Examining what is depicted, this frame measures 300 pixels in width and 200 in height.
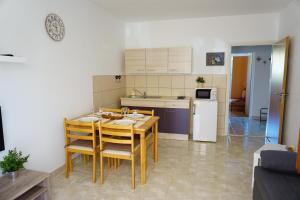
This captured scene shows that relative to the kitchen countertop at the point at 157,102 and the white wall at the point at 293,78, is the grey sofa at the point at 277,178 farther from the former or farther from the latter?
the kitchen countertop at the point at 157,102

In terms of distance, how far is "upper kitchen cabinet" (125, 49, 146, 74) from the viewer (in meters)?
4.41

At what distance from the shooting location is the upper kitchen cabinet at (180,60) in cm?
416

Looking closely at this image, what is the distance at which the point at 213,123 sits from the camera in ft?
13.1

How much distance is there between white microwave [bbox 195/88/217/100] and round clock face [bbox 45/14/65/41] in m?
2.69

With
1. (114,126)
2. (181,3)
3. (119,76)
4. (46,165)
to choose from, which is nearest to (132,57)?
(119,76)

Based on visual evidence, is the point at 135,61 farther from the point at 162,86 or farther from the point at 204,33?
the point at 204,33

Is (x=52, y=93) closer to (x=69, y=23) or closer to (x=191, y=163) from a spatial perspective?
(x=69, y=23)

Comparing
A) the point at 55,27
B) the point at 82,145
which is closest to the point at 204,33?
the point at 55,27

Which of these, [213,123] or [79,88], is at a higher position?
[79,88]

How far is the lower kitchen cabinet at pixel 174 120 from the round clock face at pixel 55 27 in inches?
85.5

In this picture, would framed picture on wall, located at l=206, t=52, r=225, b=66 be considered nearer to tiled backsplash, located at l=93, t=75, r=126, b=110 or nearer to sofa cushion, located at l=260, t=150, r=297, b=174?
tiled backsplash, located at l=93, t=75, r=126, b=110

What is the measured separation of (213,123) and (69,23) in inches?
119

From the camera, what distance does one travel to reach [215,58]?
168 inches

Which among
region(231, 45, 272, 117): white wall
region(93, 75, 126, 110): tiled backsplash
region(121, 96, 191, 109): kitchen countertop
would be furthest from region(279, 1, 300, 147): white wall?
region(93, 75, 126, 110): tiled backsplash
